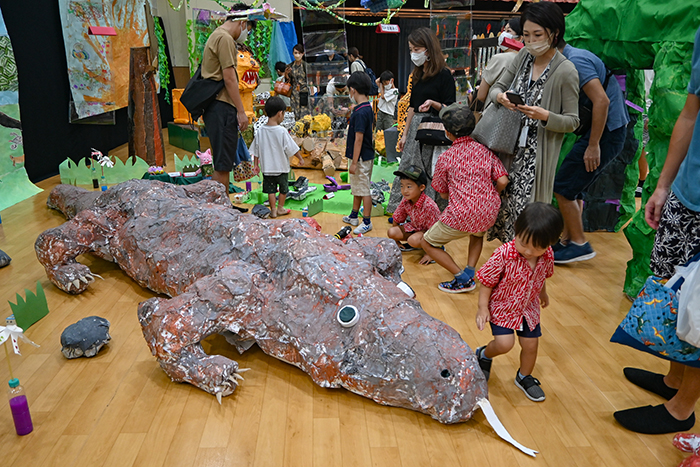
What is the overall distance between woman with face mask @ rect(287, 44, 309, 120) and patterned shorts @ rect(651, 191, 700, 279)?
256 inches

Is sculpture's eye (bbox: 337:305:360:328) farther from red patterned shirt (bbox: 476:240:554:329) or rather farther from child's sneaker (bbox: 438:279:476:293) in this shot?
child's sneaker (bbox: 438:279:476:293)

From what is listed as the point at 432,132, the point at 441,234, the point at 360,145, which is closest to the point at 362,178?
the point at 360,145

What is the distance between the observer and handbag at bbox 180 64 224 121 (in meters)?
4.37

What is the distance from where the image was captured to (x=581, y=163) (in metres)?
3.73

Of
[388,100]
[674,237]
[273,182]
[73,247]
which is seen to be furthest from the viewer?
[388,100]

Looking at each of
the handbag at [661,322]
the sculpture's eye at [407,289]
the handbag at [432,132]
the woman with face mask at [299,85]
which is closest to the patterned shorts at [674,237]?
the handbag at [661,322]

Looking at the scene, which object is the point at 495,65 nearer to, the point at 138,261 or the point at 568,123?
the point at 568,123

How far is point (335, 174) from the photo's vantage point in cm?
668

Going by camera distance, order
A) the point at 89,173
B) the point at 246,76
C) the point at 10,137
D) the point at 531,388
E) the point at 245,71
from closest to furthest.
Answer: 1. the point at 531,388
2. the point at 10,137
3. the point at 89,173
4. the point at 245,71
5. the point at 246,76

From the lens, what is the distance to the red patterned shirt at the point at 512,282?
2.28 m

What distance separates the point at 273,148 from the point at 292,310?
8.74 ft

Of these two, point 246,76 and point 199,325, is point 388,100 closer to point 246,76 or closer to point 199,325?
point 246,76

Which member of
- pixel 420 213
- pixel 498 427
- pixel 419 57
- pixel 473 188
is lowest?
pixel 498 427

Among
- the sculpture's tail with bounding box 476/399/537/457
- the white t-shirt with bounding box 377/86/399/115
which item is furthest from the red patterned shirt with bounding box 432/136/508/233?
the white t-shirt with bounding box 377/86/399/115
